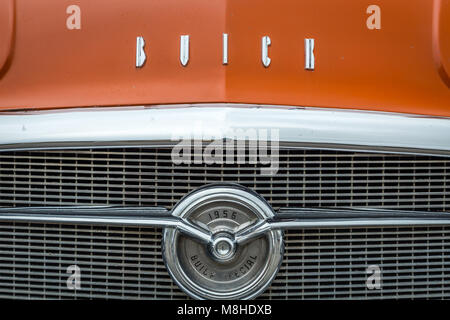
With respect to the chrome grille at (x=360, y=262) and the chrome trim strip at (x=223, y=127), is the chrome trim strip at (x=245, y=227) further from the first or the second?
the chrome trim strip at (x=223, y=127)

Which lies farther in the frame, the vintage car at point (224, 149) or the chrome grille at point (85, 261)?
the chrome grille at point (85, 261)

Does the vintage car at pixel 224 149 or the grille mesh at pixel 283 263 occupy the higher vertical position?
the vintage car at pixel 224 149

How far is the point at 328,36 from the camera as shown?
6.28 ft

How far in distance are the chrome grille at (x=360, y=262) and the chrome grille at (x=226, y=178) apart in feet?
0.32

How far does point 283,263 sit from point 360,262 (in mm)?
252

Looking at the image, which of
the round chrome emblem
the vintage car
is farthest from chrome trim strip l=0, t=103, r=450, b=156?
the round chrome emblem

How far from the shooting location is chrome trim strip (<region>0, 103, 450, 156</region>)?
1759mm

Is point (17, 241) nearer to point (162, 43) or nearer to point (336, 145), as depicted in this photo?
point (162, 43)

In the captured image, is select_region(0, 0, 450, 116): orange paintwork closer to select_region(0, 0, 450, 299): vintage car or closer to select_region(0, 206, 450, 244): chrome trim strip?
select_region(0, 0, 450, 299): vintage car

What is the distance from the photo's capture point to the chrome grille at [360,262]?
191 cm

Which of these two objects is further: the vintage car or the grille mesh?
the grille mesh

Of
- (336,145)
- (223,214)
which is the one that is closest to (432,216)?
(336,145)

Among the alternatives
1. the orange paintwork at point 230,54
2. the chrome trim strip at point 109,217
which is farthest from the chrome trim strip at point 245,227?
the orange paintwork at point 230,54

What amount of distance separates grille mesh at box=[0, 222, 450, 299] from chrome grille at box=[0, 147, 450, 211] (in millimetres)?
102
